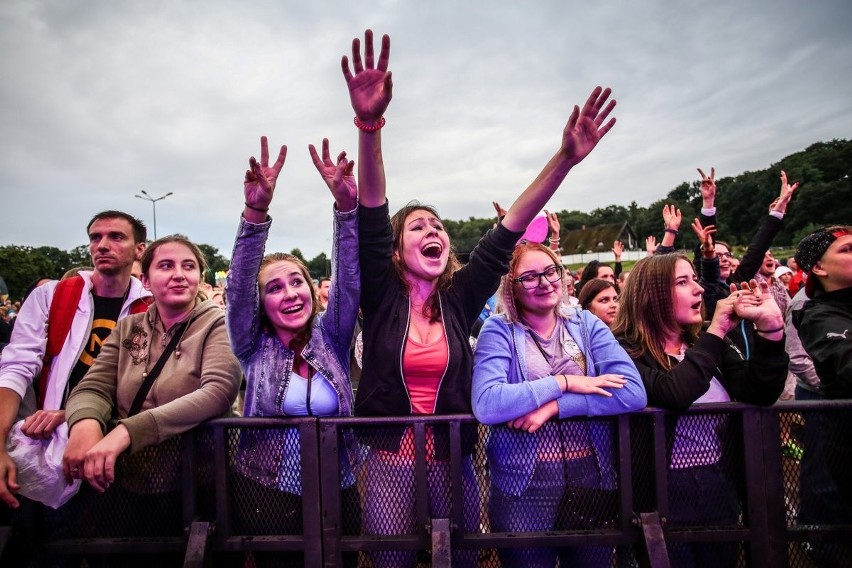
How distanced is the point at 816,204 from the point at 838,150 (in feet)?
62.6

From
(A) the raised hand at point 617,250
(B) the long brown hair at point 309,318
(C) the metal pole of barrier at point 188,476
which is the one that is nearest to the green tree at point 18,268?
(A) the raised hand at point 617,250

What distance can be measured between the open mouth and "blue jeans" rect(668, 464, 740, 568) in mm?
1372

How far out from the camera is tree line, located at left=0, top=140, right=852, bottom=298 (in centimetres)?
6028

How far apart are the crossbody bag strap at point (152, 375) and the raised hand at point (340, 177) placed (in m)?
1.02

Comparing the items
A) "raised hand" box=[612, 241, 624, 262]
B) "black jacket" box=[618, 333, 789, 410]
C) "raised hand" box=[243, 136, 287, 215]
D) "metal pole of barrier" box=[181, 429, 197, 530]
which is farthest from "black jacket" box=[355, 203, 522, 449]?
"raised hand" box=[612, 241, 624, 262]

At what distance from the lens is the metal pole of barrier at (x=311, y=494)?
182 cm

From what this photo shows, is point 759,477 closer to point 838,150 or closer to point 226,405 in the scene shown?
point 226,405

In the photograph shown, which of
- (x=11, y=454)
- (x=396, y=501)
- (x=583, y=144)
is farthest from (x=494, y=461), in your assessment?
(x=11, y=454)

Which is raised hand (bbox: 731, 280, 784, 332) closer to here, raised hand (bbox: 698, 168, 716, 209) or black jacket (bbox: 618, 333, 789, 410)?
black jacket (bbox: 618, 333, 789, 410)

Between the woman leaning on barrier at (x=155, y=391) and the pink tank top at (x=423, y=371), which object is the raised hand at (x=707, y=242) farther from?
the woman leaning on barrier at (x=155, y=391)

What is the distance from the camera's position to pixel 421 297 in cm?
226

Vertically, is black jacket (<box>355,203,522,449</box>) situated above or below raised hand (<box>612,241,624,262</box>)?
below

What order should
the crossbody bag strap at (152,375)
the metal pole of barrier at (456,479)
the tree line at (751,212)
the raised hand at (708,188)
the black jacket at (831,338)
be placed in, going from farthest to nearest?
the tree line at (751,212), the raised hand at (708,188), the black jacket at (831,338), the crossbody bag strap at (152,375), the metal pole of barrier at (456,479)

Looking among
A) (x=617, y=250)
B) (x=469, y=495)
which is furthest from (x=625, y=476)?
(x=617, y=250)
